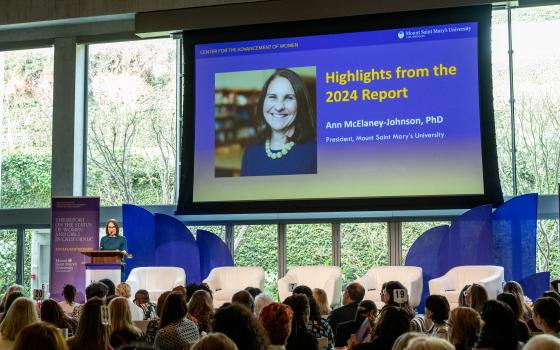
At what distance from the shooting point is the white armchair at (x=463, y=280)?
10039 mm

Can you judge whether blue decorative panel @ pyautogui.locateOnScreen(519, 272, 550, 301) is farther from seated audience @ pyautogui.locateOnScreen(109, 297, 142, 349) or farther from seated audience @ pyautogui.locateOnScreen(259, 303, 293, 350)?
seated audience @ pyautogui.locateOnScreen(259, 303, 293, 350)

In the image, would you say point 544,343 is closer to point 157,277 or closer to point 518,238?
point 518,238

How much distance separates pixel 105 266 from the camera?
1072cm

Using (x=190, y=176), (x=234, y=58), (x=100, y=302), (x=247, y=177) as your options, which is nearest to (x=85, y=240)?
(x=190, y=176)

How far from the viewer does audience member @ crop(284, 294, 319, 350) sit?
465cm

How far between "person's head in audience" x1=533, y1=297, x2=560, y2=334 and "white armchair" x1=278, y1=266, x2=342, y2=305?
5.58 meters

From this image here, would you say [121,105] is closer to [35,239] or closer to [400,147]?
[35,239]

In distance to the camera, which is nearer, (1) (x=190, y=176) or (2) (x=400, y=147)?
(2) (x=400, y=147)

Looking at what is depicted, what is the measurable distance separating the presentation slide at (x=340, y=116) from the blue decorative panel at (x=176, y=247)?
58 centimetres

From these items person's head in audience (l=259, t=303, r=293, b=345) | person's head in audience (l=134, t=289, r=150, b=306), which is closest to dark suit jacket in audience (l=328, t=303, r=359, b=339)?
person's head in audience (l=134, t=289, r=150, b=306)

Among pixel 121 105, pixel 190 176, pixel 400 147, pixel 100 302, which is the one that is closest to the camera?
pixel 100 302

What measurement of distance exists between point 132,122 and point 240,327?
10829 mm

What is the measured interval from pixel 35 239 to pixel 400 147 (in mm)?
6846

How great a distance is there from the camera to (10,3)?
14.7 meters
